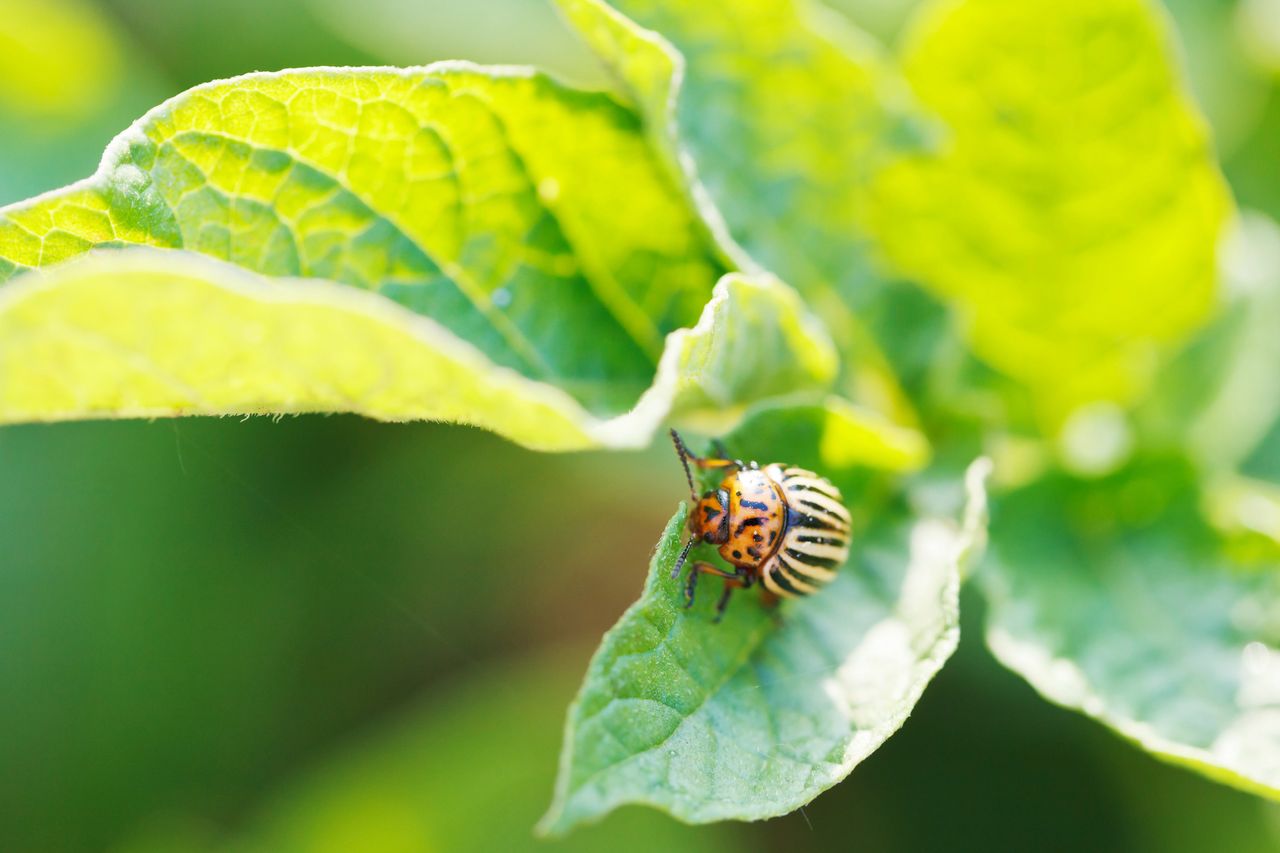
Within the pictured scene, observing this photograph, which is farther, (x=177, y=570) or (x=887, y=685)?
(x=177, y=570)

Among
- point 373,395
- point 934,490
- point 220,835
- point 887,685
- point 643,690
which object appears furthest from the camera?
point 220,835

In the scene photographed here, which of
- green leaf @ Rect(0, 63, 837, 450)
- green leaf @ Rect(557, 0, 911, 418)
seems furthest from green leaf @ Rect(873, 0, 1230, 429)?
green leaf @ Rect(0, 63, 837, 450)

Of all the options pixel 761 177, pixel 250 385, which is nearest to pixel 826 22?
pixel 761 177

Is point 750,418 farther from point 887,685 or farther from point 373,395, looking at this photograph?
point 373,395

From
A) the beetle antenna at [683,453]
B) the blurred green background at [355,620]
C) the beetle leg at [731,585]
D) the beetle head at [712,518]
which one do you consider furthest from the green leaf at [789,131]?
the blurred green background at [355,620]

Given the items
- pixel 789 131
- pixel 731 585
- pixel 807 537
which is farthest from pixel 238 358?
pixel 789 131
